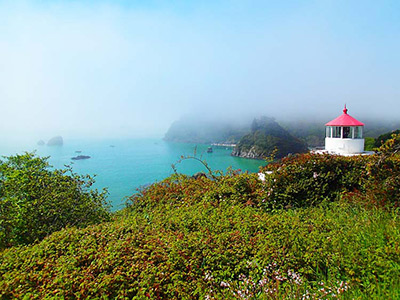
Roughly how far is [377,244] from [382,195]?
2.46 meters

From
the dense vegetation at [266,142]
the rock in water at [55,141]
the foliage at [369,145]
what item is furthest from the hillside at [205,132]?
the foliage at [369,145]

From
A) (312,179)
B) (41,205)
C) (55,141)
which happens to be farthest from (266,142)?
(55,141)

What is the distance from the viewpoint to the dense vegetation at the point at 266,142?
63031 mm

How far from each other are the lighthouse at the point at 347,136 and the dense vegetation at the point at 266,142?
46.4 metres

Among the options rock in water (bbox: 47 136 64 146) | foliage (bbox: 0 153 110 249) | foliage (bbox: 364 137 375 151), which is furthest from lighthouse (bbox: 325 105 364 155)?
rock in water (bbox: 47 136 64 146)

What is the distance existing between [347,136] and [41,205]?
41.9 feet

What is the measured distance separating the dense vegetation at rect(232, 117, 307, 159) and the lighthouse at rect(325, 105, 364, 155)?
4644 cm

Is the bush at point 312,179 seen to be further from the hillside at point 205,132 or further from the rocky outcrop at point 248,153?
the hillside at point 205,132

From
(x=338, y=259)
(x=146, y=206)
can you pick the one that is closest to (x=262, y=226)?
(x=338, y=259)

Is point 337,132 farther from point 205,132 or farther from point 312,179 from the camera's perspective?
point 205,132

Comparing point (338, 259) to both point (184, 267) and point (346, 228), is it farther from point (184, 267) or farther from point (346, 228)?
point (184, 267)

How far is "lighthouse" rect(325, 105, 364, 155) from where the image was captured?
1241 cm

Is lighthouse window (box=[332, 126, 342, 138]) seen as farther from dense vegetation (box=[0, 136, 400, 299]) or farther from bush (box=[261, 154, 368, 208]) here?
dense vegetation (box=[0, 136, 400, 299])

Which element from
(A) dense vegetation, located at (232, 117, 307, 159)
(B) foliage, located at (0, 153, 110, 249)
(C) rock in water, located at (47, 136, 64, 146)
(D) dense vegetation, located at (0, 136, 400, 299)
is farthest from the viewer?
(C) rock in water, located at (47, 136, 64, 146)
